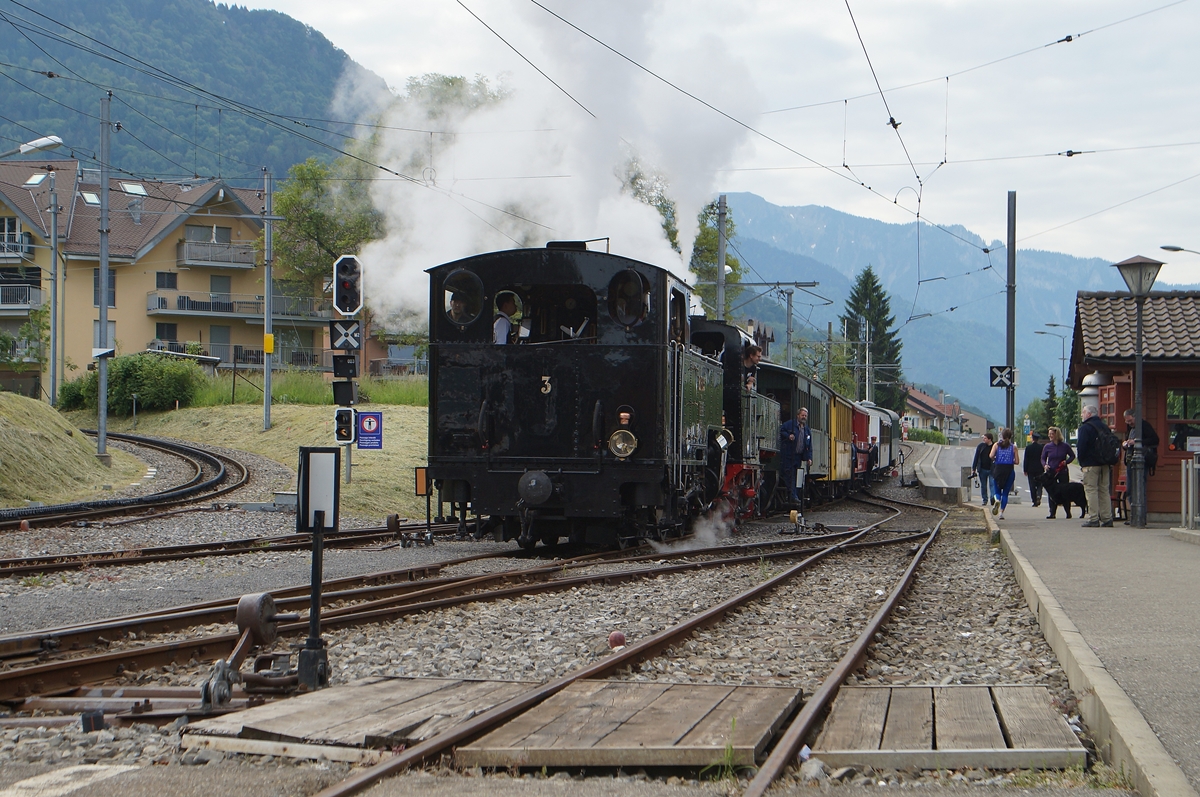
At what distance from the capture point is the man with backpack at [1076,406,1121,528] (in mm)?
16688

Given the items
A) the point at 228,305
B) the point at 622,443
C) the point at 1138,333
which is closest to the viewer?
the point at 622,443

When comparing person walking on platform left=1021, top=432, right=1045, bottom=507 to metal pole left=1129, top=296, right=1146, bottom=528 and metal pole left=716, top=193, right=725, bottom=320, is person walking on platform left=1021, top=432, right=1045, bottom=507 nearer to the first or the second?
metal pole left=1129, top=296, right=1146, bottom=528

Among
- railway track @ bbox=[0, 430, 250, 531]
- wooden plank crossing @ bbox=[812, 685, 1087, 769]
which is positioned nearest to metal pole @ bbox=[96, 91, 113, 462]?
railway track @ bbox=[0, 430, 250, 531]

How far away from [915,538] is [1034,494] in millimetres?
7244

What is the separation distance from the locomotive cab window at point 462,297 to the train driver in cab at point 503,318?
23 cm

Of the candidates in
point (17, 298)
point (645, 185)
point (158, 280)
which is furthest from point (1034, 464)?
point (17, 298)

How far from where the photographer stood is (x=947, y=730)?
192 inches

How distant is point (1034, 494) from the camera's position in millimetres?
22625

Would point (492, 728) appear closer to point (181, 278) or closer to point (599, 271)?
point (599, 271)

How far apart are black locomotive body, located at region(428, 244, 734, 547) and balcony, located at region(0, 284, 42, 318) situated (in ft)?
152

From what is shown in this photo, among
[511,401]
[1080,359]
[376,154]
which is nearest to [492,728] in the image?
[511,401]

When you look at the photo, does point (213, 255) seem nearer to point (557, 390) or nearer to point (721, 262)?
point (721, 262)

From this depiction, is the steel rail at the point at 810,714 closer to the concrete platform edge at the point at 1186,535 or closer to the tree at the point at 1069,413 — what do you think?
the concrete platform edge at the point at 1186,535

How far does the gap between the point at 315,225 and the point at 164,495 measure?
112ft
